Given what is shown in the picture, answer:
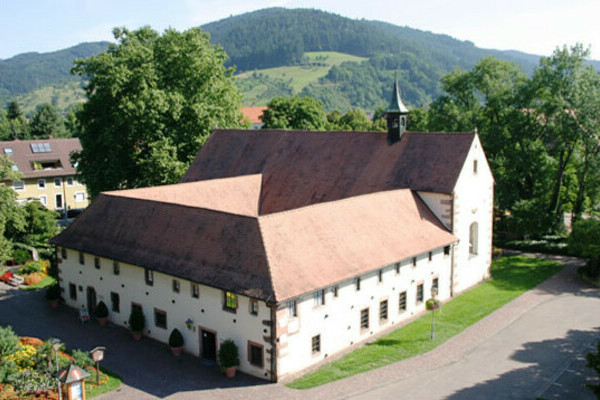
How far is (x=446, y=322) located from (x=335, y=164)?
14059 mm

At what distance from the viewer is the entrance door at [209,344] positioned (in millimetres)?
30953

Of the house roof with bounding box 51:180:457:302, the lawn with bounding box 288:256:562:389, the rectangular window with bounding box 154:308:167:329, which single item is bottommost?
the lawn with bounding box 288:256:562:389

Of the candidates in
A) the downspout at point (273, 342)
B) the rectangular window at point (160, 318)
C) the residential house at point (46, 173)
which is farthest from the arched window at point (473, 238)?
the residential house at point (46, 173)

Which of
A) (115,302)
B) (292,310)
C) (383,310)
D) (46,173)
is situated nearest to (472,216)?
(383,310)

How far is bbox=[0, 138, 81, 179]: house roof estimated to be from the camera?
74.5 meters

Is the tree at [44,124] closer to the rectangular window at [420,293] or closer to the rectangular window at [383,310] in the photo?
the rectangular window at [420,293]

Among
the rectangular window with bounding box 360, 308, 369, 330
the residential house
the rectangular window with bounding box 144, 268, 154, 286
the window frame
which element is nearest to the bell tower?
the rectangular window with bounding box 360, 308, 369, 330

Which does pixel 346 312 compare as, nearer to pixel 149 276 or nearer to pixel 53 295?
pixel 149 276

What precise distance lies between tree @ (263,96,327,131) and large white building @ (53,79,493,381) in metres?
24.2

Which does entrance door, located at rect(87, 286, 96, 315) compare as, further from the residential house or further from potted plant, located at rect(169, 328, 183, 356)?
the residential house

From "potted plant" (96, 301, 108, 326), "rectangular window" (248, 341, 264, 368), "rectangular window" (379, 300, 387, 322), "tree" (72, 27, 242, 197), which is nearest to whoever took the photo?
"rectangular window" (248, 341, 264, 368)

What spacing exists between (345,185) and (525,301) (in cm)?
1404

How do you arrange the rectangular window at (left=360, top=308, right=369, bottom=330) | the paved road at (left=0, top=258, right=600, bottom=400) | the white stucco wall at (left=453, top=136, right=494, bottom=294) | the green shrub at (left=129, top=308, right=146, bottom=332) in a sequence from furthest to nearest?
the white stucco wall at (left=453, top=136, right=494, bottom=294) < the green shrub at (left=129, top=308, right=146, bottom=332) < the rectangular window at (left=360, top=308, right=369, bottom=330) < the paved road at (left=0, top=258, right=600, bottom=400)

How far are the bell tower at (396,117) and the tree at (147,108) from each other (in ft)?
57.8
